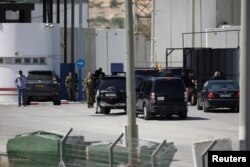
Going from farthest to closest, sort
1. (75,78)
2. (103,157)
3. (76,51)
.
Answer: (76,51) < (75,78) < (103,157)

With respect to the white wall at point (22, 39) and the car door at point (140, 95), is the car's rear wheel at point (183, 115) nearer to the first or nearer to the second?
the car door at point (140, 95)

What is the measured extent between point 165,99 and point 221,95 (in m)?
5.48

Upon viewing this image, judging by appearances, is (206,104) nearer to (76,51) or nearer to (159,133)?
(159,133)

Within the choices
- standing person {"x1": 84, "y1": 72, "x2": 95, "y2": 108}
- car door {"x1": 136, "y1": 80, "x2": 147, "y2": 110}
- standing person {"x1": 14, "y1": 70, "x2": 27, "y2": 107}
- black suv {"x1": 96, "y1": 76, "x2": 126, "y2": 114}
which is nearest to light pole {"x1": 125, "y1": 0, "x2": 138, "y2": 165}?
car door {"x1": 136, "y1": 80, "x2": 147, "y2": 110}

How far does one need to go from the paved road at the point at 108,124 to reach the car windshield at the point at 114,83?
1.37m

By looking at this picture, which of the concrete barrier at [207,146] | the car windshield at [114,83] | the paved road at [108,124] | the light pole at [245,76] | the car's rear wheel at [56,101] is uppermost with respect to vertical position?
the light pole at [245,76]

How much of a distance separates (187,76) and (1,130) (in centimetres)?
1999

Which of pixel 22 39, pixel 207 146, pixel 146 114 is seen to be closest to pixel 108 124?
pixel 146 114

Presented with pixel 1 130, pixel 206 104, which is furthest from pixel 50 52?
pixel 1 130

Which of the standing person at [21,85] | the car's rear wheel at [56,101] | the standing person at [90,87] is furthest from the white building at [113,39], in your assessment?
the standing person at [90,87]

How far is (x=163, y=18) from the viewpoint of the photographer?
72.6m

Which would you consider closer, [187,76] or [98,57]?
[187,76]

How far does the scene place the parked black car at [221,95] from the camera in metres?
41.2

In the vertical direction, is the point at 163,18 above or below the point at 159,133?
above
